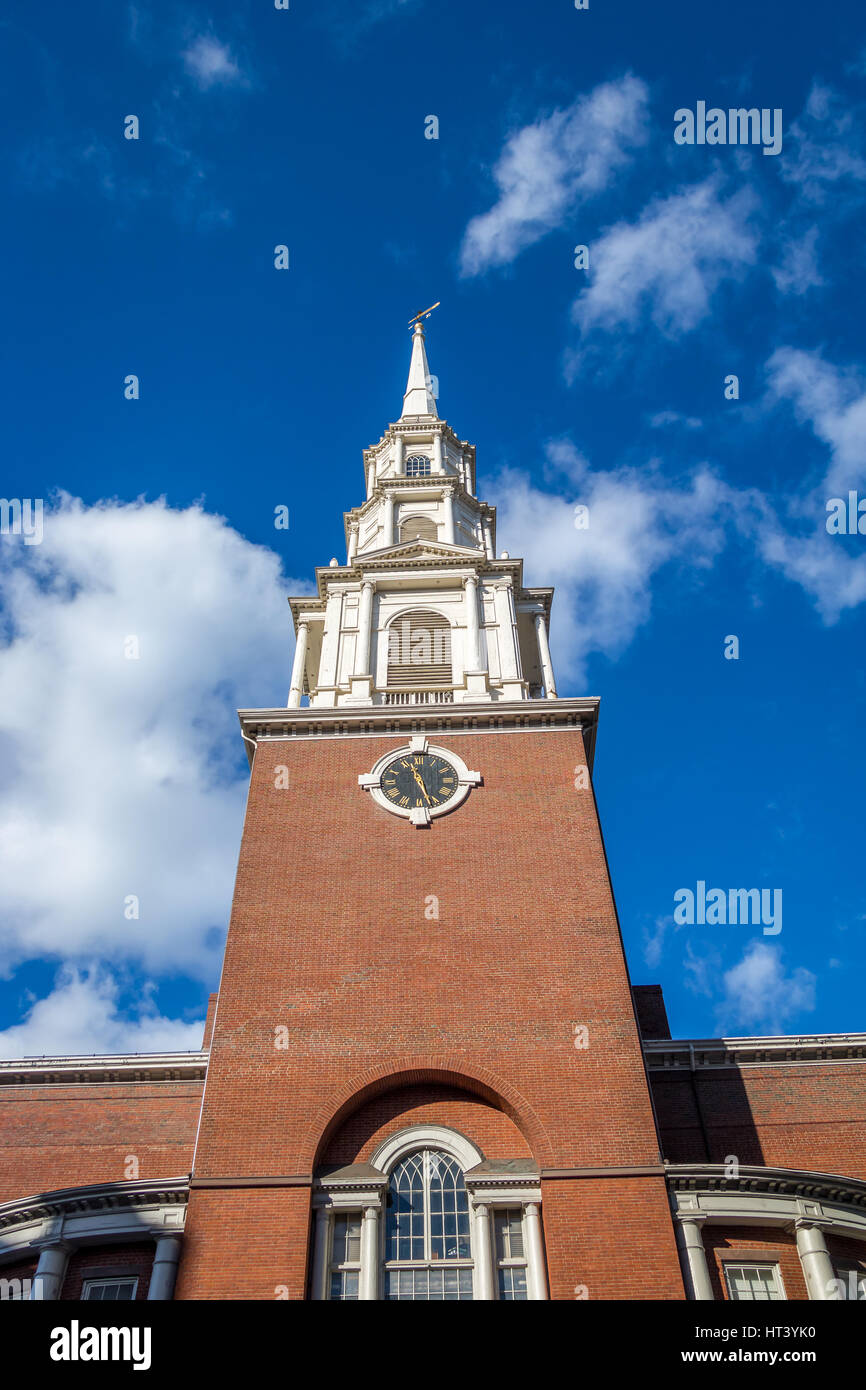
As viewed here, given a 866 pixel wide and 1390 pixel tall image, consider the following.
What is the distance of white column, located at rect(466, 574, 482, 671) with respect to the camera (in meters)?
31.5

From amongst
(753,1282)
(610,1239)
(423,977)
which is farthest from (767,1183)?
(423,977)

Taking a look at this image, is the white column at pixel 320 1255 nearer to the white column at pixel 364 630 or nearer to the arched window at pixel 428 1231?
the arched window at pixel 428 1231

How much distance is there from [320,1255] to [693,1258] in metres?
6.44

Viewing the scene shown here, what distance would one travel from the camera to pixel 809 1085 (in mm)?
24562

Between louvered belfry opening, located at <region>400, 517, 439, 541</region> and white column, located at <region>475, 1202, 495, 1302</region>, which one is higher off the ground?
louvered belfry opening, located at <region>400, 517, 439, 541</region>

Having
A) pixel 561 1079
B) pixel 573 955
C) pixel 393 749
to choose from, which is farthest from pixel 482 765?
pixel 561 1079

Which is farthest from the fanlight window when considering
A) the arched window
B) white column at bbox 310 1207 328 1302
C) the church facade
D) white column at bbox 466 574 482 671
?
white column at bbox 310 1207 328 1302

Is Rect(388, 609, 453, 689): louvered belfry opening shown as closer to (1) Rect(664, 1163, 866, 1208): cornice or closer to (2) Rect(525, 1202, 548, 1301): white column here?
(2) Rect(525, 1202, 548, 1301): white column

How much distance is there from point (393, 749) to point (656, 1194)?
40.4 ft

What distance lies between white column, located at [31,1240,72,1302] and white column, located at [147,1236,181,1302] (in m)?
1.63

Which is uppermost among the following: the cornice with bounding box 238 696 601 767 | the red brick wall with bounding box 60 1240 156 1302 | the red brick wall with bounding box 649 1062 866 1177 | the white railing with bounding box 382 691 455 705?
the white railing with bounding box 382 691 455 705
